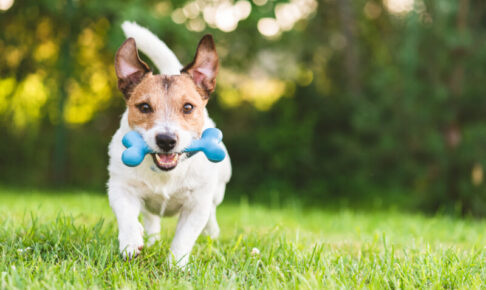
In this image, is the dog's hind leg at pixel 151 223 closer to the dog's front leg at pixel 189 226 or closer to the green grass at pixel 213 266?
the green grass at pixel 213 266

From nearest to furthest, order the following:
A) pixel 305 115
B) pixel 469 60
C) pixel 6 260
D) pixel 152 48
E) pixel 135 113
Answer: pixel 6 260 < pixel 135 113 < pixel 152 48 < pixel 469 60 < pixel 305 115

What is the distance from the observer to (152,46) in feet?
13.4

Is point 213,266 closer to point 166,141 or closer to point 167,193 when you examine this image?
point 167,193

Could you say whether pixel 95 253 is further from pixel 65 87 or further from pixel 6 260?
pixel 65 87

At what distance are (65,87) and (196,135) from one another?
1000 cm

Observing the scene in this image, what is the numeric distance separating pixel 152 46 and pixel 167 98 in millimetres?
876

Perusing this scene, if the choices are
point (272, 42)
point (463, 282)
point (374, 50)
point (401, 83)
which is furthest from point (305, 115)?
point (463, 282)

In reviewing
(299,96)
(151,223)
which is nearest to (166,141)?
(151,223)

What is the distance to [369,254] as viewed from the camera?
3459 millimetres

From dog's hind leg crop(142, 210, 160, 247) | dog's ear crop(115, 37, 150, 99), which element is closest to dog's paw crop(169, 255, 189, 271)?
dog's hind leg crop(142, 210, 160, 247)

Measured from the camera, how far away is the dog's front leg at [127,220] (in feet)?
9.71

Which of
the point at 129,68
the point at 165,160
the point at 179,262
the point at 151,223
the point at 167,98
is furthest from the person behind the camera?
the point at 151,223

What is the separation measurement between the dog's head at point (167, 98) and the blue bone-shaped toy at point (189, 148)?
50mm

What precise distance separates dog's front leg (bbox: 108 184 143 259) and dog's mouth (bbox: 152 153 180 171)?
0.37 meters
